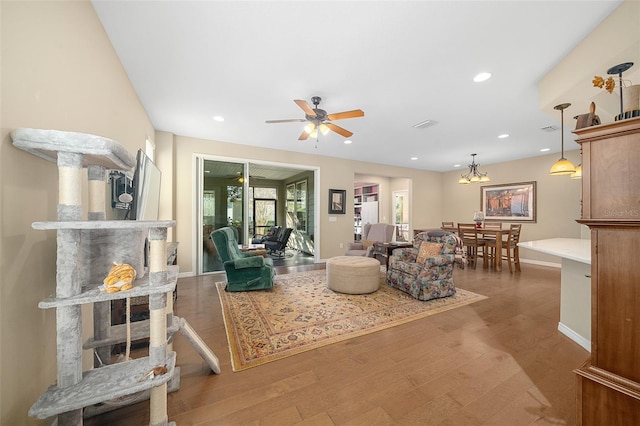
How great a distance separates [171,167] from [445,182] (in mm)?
8538

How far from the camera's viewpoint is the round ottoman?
138 inches

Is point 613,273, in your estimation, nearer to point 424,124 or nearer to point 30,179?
point 30,179

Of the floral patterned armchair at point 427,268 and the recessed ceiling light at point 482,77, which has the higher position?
the recessed ceiling light at point 482,77

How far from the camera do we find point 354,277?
3504 millimetres

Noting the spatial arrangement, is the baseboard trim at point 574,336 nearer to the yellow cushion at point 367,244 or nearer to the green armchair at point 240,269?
the yellow cushion at point 367,244

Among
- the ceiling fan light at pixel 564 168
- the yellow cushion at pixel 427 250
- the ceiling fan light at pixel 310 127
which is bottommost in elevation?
the yellow cushion at pixel 427 250

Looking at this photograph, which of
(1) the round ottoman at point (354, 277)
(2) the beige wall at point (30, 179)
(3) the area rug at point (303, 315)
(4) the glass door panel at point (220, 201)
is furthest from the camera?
(4) the glass door panel at point (220, 201)

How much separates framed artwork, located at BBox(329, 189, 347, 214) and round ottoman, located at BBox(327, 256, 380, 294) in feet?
9.20

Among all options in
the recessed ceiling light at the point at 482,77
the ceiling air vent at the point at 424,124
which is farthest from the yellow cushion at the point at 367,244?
the recessed ceiling light at the point at 482,77

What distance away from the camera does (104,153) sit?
106cm

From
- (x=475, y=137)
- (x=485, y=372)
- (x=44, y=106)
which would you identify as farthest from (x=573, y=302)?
(x=44, y=106)

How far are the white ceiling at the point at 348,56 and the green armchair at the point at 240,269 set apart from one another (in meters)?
1.99

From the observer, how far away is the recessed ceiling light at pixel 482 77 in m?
2.55

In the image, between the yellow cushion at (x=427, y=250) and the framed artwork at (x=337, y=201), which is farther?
the framed artwork at (x=337, y=201)
